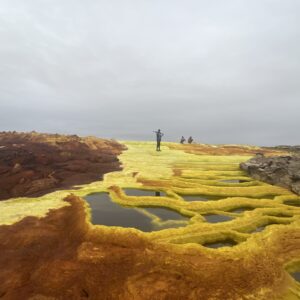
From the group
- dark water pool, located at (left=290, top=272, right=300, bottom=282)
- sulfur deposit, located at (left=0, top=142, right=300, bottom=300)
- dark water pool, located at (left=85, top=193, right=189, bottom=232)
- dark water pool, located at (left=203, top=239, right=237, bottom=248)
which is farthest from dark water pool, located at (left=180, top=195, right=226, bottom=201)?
dark water pool, located at (left=290, top=272, right=300, bottom=282)

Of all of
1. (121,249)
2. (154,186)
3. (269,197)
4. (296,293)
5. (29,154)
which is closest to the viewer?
(296,293)

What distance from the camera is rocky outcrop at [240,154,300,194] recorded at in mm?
38156

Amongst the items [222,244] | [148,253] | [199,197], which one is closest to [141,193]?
[199,197]

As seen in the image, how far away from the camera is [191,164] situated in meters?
58.0

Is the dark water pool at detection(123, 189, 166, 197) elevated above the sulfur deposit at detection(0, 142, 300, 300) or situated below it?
above

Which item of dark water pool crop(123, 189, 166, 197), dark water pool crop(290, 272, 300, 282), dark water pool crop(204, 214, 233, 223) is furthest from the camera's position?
dark water pool crop(123, 189, 166, 197)

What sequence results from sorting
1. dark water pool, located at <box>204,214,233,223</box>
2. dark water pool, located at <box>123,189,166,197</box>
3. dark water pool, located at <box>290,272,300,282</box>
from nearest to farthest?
dark water pool, located at <box>290,272,300,282</box>
dark water pool, located at <box>204,214,233,223</box>
dark water pool, located at <box>123,189,166,197</box>

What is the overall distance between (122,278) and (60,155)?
43469 mm

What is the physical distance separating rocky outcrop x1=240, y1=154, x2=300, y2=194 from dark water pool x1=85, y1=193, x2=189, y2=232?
18689 millimetres

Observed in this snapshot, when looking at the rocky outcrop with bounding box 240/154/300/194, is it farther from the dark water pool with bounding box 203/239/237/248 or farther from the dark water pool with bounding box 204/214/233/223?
the dark water pool with bounding box 203/239/237/248

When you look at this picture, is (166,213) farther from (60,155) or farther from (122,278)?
(60,155)

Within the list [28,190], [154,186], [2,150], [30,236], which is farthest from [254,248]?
[2,150]

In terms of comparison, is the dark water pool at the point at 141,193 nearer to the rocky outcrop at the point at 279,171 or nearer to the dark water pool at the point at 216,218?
the dark water pool at the point at 216,218

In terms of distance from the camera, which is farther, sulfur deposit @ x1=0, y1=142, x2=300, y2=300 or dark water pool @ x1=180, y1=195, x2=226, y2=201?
dark water pool @ x1=180, y1=195, x2=226, y2=201
